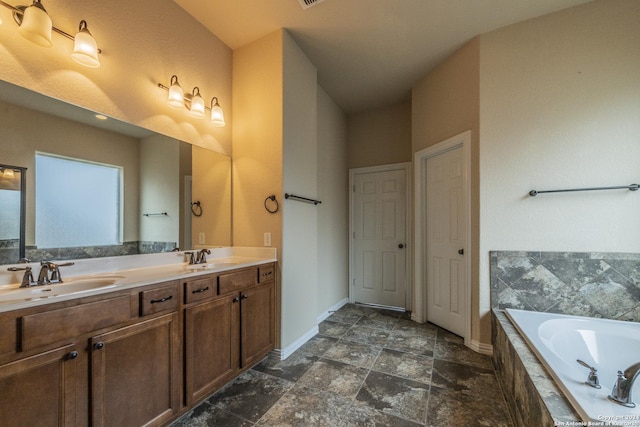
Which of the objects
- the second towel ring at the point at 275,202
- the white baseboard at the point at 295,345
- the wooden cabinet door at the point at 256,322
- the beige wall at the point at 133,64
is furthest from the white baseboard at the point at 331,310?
the beige wall at the point at 133,64

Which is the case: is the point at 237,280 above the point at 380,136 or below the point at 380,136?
below

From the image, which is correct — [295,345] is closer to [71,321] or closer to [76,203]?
[71,321]

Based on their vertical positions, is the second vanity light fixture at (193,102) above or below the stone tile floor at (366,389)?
above

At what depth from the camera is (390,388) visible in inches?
72.6

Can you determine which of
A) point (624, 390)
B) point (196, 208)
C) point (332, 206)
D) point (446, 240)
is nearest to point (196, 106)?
point (196, 208)

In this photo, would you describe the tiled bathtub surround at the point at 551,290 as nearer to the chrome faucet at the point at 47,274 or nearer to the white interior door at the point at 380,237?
the white interior door at the point at 380,237

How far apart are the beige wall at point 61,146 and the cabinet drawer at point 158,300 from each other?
0.61m

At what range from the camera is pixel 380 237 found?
3.72 meters

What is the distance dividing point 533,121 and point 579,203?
765 mm

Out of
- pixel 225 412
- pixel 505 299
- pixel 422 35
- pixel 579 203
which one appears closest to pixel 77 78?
pixel 225 412

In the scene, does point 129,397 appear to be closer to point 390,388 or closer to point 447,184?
point 390,388

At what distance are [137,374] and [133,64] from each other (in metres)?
1.93

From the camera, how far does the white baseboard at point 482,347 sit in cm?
230

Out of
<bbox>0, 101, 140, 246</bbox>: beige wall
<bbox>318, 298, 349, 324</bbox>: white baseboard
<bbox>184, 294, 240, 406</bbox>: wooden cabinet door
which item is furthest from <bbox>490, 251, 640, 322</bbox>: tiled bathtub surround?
<bbox>0, 101, 140, 246</bbox>: beige wall
